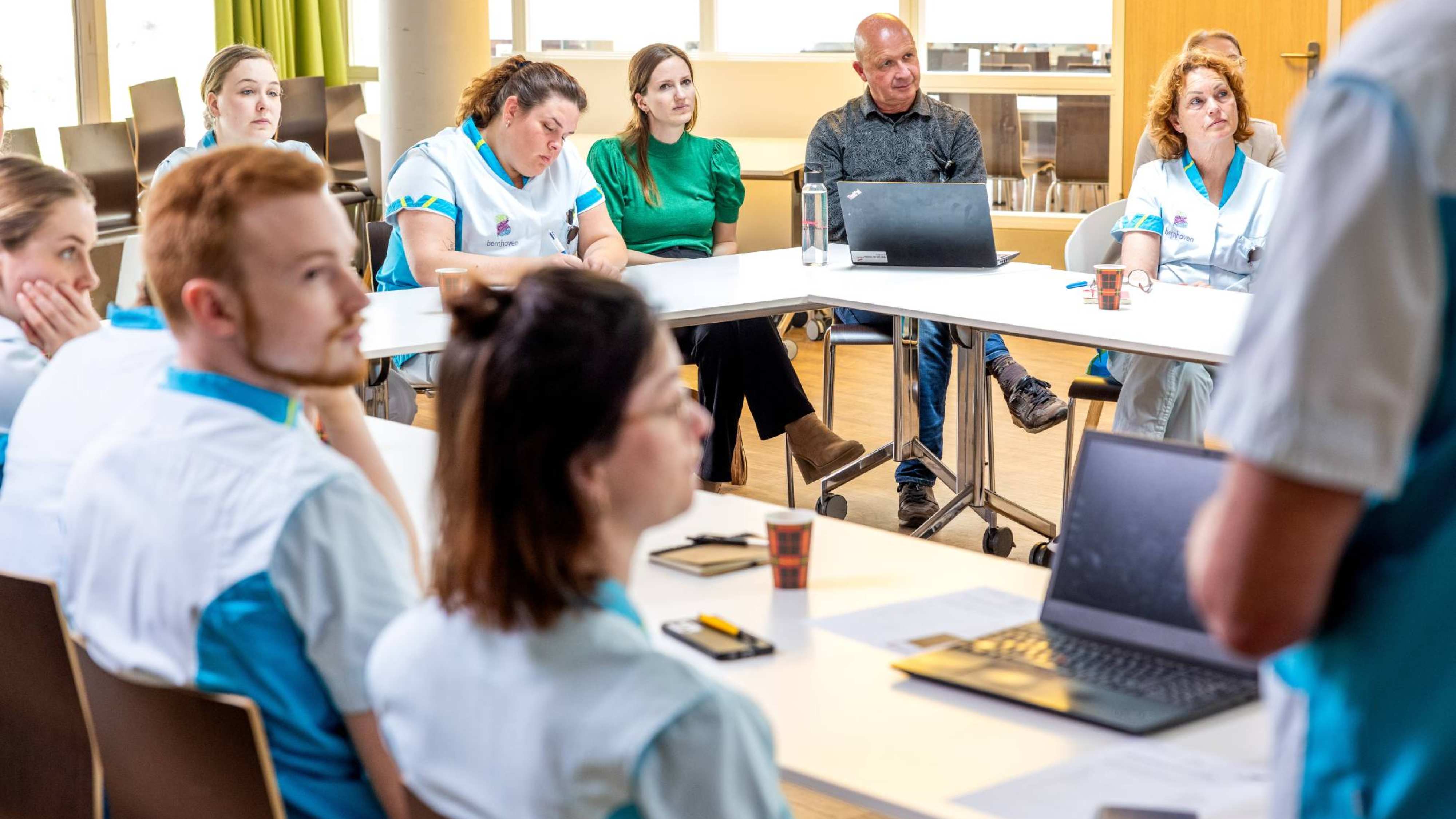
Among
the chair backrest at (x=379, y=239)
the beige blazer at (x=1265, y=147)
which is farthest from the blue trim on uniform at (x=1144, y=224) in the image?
the chair backrest at (x=379, y=239)

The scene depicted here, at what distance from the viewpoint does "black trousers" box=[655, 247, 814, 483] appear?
13.8 feet

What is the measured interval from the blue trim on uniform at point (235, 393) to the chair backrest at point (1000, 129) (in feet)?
20.3

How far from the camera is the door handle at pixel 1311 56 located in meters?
6.27

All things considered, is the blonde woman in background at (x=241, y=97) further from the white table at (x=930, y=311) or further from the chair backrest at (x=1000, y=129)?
the chair backrest at (x=1000, y=129)

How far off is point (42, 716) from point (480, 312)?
81 centimetres

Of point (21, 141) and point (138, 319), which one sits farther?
point (21, 141)

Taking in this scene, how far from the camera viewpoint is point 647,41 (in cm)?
784

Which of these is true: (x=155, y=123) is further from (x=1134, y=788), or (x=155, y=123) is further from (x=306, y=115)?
(x=1134, y=788)

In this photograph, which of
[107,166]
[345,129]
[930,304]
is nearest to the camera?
[930,304]

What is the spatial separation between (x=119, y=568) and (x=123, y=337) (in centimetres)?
50

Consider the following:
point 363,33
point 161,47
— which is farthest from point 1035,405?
point 363,33

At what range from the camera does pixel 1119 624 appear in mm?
1524

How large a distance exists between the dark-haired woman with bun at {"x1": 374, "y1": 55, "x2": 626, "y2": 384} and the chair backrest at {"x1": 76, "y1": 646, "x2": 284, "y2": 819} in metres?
2.35

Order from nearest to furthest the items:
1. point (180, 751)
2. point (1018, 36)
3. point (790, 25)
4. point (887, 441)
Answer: point (180, 751)
point (887, 441)
point (1018, 36)
point (790, 25)
